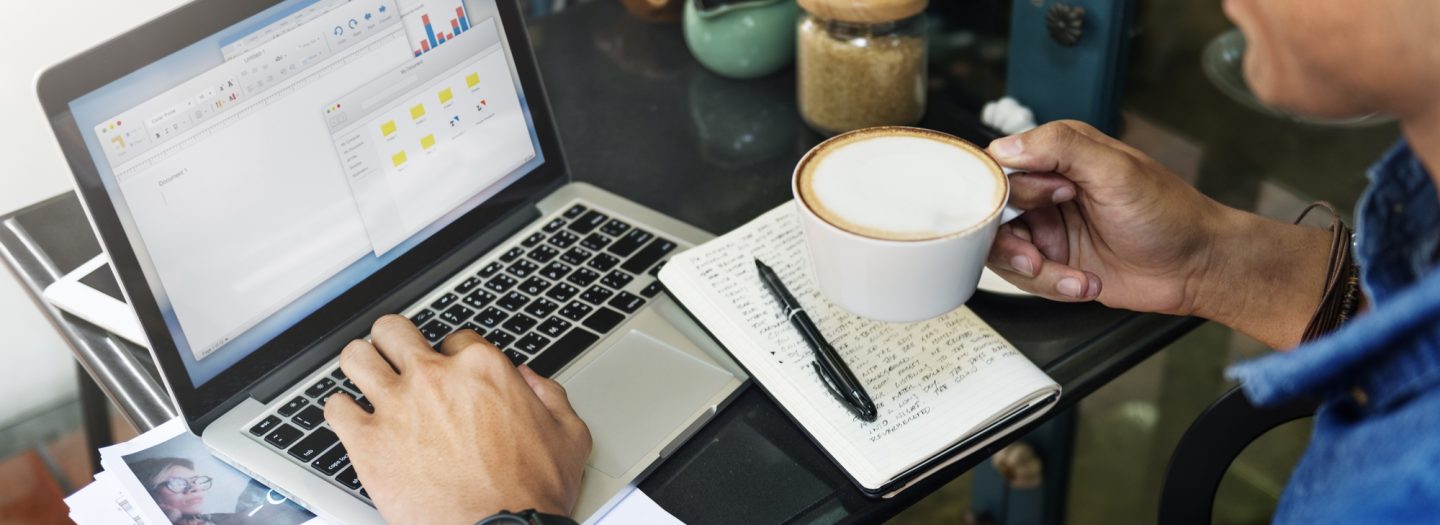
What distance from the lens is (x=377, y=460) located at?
2.32 feet

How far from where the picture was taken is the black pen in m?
0.76

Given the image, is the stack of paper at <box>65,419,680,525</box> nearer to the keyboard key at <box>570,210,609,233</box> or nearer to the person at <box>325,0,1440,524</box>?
the person at <box>325,0,1440,524</box>

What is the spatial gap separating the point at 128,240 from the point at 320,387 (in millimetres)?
171

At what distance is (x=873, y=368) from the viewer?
0.80m

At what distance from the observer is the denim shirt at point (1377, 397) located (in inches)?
17.1

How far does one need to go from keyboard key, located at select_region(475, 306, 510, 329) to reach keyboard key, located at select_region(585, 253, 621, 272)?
87 mm

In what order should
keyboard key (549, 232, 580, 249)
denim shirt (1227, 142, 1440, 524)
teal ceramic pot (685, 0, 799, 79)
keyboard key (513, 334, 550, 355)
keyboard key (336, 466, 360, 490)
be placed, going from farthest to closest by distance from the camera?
teal ceramic pot (685, 0, 799, 79) → keyboard key (549, 232, 580, 249) → keyboard key (513, 334, 550, 355) → keyboard key (336, 466, 360, 490) → denim shirt (1227, 142, 1440, 524)

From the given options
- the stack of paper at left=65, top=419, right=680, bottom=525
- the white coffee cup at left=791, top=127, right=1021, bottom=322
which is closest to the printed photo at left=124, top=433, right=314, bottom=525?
the stack of paper at left=65, top=419, right=680, bottom=525

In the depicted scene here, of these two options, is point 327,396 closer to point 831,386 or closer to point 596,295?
point 596,295

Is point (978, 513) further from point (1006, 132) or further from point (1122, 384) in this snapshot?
point (1006, 132)

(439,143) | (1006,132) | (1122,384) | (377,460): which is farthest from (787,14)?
(1122,384)

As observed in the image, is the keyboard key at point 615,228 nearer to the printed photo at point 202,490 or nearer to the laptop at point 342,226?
the laptop at point 342,226

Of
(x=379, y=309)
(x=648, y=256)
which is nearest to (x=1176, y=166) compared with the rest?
(x=648, y=256)

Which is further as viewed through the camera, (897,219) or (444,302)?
(444,302)
